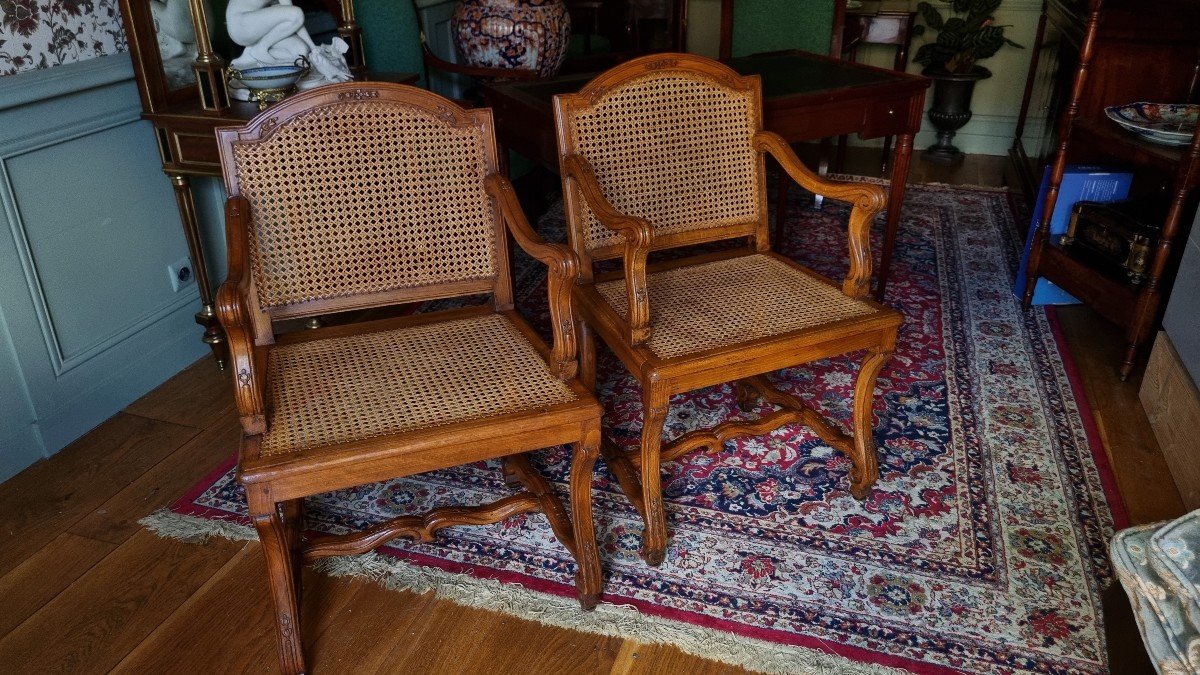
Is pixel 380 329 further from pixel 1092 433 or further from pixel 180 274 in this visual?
pixel 1092 433

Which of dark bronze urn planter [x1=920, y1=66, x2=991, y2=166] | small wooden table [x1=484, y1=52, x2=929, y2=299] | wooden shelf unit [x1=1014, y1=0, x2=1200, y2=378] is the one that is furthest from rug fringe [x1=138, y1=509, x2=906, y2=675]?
dark bronze urn planter [x1=920, y1=66, x2=991, y2=166]

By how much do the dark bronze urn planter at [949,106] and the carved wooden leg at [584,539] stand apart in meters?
4.06

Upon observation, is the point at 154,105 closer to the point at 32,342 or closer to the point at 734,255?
the point at 32,342

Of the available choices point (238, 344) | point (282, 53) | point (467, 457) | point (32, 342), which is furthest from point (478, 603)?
point (282, 53)

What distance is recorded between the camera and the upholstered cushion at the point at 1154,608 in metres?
1.25

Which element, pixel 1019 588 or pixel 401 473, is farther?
pixel 1019 588

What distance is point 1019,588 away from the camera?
177 cm

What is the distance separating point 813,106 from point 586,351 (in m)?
1.14

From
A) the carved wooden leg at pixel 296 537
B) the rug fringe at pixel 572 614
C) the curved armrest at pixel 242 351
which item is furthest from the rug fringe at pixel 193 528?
the curved armrest at pixel 242 351

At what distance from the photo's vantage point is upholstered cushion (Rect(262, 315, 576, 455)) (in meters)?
1.45

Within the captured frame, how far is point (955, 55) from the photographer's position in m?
4.80

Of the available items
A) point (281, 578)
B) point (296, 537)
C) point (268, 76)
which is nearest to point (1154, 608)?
point (281, 578)

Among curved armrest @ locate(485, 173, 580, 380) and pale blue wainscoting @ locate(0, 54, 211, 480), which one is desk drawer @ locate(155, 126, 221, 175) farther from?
curved armrest @ locate(485, 173, 580, 380)

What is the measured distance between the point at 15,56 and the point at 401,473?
154 centimetres
